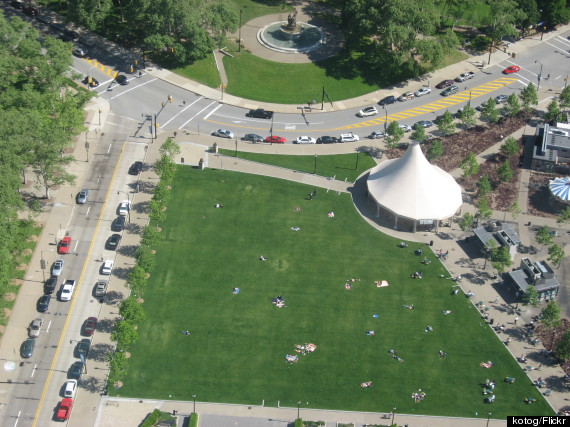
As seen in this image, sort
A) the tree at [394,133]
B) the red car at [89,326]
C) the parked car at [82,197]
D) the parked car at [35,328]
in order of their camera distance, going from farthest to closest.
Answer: the tree at [394,133] < the parked car at [82,197] < the red car at [89,326] < the parked car at [35,328]

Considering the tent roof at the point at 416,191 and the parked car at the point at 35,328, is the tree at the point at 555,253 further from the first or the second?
the parked car at the point at 35,328

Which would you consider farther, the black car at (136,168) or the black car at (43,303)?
the black car at (136,168)

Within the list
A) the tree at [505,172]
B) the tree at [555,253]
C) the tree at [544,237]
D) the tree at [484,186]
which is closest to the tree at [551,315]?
the tree at [555,253]

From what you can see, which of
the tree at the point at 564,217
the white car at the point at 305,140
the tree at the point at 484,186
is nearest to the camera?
the tree at the point at 564,217

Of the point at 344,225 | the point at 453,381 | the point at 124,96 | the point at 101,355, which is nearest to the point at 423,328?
the point at 453,381

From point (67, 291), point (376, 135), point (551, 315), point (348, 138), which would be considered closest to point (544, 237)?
point (551, 315)

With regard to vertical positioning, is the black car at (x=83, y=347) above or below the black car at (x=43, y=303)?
below

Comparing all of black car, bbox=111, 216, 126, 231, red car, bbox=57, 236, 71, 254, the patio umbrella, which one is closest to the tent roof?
the patio umbrella
